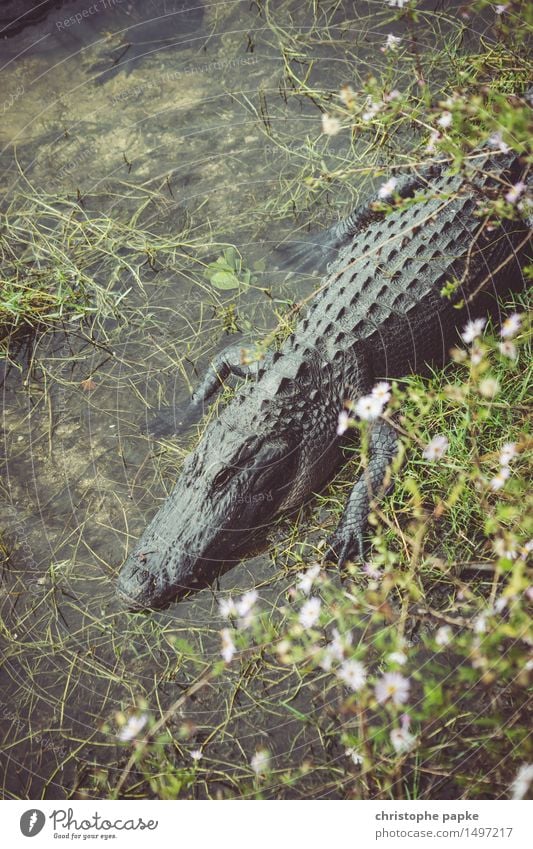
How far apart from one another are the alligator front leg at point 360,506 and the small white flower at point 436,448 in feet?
0.52

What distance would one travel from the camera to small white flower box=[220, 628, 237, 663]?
2.47 meters

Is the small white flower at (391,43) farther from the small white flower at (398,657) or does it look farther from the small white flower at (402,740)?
the small white flower at (402,740)

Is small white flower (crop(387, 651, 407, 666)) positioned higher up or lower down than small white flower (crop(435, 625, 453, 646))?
higher up

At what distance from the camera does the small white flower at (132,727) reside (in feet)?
7.77

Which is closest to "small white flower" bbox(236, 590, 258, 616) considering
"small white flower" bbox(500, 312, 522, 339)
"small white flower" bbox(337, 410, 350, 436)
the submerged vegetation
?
the submerged vegetation

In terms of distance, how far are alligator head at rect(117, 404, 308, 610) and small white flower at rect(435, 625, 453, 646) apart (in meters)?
0.75

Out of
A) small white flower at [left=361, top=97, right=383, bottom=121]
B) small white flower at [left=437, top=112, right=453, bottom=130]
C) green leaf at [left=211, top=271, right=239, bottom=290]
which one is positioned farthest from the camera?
small white flower at [left=361, top=97, right=383, bottom=121]

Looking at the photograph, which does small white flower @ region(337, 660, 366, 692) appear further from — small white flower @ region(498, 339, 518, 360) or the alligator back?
small white flower @ region(498, 339, 518, 360)

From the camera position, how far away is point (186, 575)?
101 inches

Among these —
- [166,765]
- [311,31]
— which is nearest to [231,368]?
[166,765]

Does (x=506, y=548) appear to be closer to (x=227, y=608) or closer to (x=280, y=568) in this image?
(x=280, y=568)

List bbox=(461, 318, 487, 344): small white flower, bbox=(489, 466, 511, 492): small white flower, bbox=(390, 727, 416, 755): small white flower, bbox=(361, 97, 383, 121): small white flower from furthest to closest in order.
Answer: bbox=(361, 97, 383, 121): small white flower → bbox=(461, 318, 487, 344): small white flower → bbox=(489, 466, 511, 492): small white flower → bbox=(390, 727, 416, 755): small white flower

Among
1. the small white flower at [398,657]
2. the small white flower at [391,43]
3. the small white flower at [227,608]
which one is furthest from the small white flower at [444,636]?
the small white flower at [391,43]
